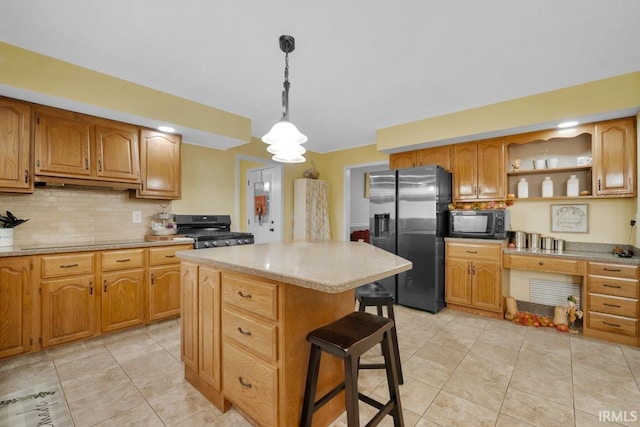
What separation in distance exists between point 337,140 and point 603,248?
12.1 feet

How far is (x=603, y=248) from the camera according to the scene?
10.2ft

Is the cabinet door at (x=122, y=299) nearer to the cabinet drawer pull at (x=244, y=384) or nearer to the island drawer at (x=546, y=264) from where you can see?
the cabinet drawer pull at (x=244, y=384)

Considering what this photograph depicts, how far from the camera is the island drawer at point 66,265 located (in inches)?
95.5

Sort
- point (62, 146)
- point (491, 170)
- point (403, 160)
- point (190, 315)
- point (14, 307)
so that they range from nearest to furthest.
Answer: point (190, 315), point (14, 307), point (62, 146), point (491, 170), point (403, 160)

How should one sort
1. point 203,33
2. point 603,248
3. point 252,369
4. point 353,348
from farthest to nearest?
point 603,248, point 203,33, point 252,369, point 353,348

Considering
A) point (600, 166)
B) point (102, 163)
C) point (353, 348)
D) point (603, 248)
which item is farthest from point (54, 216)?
point (603, 248)

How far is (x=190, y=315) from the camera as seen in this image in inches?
77.3

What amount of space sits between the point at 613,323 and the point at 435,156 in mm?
2560

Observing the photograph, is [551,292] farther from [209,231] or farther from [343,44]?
[209,231]

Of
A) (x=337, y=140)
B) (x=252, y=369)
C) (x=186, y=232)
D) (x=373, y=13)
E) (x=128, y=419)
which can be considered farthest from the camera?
(x=337, y=140)

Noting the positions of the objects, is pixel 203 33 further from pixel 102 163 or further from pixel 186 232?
pixel 186 232

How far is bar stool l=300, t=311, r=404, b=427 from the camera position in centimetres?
124

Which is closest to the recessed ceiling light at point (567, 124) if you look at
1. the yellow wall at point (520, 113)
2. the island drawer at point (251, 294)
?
the yellow wall at point (520, 113)

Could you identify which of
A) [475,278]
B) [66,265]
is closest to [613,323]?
[475,278]
